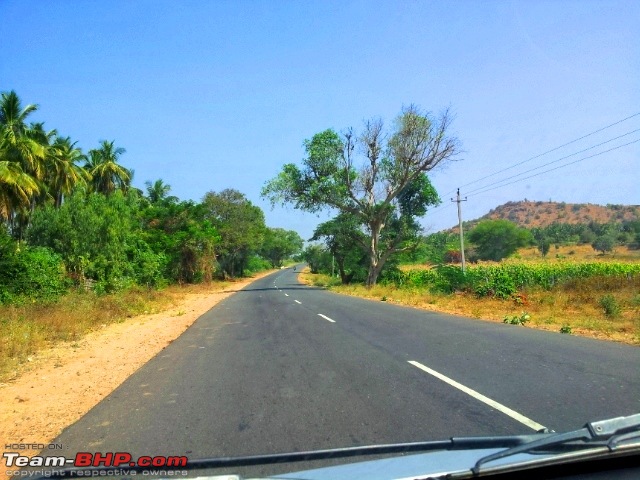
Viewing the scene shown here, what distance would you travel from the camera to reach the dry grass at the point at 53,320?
11266 millimetres

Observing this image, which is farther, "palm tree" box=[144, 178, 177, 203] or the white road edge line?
"palm tree" box=[144, 178, 177, 203]

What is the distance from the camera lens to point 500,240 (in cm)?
7100

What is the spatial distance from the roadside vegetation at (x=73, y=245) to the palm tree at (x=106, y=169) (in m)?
0.10

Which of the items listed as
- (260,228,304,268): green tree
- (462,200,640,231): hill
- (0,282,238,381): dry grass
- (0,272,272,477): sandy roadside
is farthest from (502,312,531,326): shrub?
(260,228,304,268): green tree

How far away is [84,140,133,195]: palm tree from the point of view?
49750 mm

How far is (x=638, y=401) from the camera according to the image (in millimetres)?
6172

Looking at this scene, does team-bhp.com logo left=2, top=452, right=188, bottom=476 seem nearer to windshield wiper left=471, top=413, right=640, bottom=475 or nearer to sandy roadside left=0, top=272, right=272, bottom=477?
sandy roadside left=0, top=272, right=272, bottom=477

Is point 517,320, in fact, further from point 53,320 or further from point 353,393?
point 53,320

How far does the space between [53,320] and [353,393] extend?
11.2 meters

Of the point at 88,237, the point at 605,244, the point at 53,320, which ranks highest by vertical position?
the point at 605,244

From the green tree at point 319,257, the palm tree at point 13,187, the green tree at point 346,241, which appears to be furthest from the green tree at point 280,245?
the palm tree at point 13,187

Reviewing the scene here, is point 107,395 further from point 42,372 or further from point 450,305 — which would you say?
point 450,305

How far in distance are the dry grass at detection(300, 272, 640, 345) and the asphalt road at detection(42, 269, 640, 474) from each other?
239 cm

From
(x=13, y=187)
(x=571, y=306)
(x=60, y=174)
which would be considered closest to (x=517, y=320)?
(x=571, y=306)
